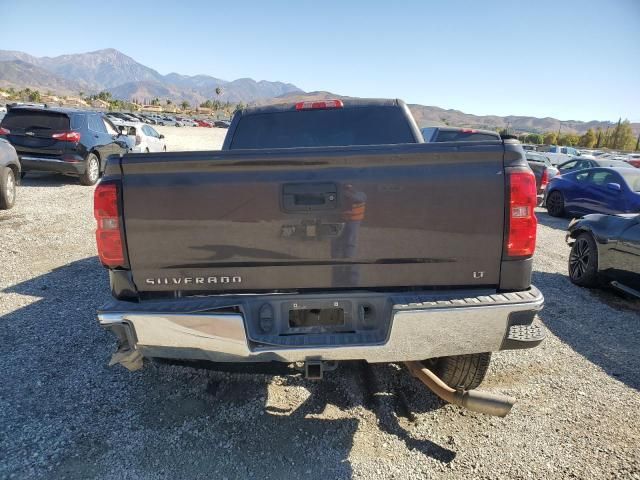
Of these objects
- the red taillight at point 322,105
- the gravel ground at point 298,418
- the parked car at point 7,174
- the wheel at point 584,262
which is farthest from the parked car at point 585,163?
the parked car at point 7,174

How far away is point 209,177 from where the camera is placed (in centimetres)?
232

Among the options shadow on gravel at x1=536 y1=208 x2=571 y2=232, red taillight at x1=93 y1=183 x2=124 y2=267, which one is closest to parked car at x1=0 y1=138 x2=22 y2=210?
red taillight at x1=93 y1=183 x2=124 y2=267

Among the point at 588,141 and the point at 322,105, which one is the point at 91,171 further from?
the point at 588,141

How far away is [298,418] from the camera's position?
115 inches

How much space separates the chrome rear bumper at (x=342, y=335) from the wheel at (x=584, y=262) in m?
4.03

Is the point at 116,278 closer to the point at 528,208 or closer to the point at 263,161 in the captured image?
the point at 263,161

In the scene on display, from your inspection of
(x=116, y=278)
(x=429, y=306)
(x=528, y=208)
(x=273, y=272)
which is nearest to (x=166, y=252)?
(x=116, y=278)

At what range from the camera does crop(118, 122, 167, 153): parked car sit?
14106 mm

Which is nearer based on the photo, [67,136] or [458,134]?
[458,134]

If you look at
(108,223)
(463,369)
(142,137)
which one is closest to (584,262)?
(463,369)

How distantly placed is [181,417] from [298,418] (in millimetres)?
776

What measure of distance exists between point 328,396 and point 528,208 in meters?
1.87

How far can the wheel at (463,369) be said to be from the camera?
2.87m

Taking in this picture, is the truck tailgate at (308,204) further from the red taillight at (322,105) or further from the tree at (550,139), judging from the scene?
the tree at (550,139)
